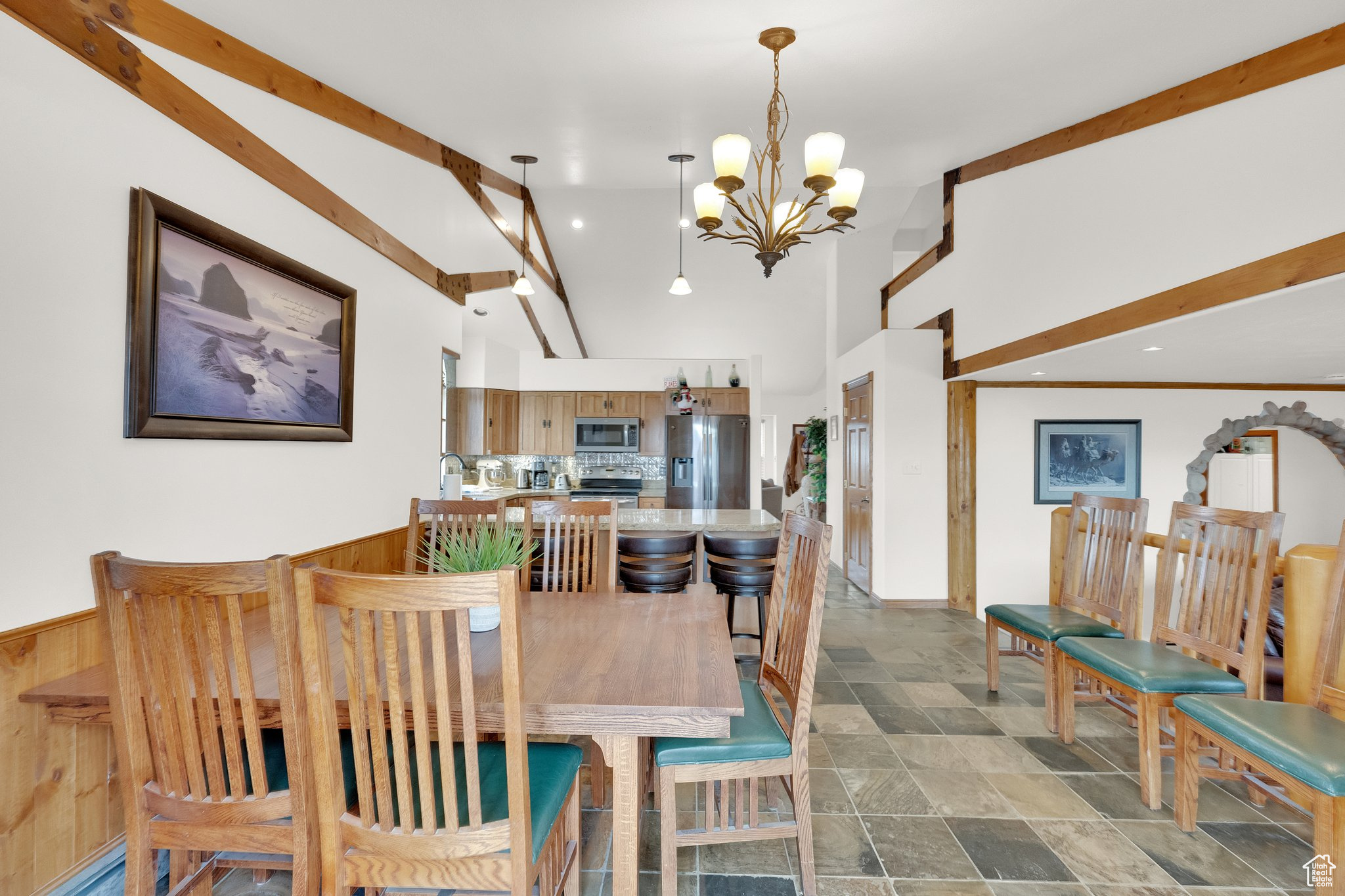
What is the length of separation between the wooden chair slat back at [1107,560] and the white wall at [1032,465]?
1.78 meters

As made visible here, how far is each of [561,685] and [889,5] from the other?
2673 millimetres

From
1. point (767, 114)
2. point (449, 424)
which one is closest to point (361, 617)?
point (767, 114)

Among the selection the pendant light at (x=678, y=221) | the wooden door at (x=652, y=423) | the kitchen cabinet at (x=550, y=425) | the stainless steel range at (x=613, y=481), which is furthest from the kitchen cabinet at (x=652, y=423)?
the pendant light at (x=678, y=221)

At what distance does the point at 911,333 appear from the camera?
16.6 ft

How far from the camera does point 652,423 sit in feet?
24.5

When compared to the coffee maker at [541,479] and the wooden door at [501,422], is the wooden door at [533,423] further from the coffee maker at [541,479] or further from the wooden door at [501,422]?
the coffee maker at [541,479]

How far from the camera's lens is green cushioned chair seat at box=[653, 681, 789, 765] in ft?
5.44

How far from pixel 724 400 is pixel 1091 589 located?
15.4ft

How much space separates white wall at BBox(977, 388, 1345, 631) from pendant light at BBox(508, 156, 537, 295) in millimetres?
3761

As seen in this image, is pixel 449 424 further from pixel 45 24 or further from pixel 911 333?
pixel 45 24

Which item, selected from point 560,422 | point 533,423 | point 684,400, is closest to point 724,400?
point 684,400

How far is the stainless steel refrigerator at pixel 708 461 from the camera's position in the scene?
7.16 metres

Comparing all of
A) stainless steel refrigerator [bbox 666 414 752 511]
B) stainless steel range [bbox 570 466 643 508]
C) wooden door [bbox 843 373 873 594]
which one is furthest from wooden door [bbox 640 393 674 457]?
wooden door [bbox 843 373 873 594]

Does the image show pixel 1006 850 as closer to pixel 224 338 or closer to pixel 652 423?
pixel 224 338
